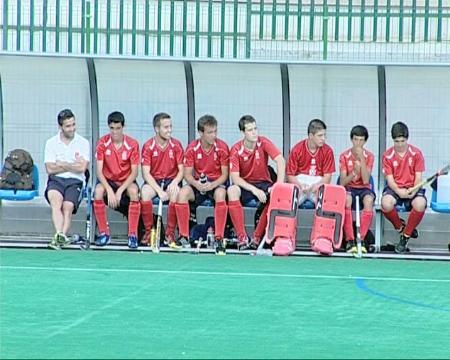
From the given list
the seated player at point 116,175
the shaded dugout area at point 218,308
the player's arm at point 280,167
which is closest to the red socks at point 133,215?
the seated player at point 116,175

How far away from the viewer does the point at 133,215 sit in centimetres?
1220

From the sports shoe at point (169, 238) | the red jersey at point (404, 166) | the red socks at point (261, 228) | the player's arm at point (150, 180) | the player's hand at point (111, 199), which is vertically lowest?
the sports shoe at point (169, 238)

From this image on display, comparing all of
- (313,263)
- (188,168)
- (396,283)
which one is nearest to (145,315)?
(396,283)

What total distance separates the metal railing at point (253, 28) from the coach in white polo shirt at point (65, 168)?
102 cm

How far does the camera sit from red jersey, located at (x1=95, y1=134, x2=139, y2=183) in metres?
12.5

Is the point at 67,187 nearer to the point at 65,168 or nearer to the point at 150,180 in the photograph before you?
the point at 65,168

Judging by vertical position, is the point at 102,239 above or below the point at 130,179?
below

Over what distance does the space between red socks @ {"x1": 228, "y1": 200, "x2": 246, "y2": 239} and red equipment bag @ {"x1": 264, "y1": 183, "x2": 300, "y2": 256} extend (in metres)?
0.34

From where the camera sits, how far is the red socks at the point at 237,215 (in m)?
12.1

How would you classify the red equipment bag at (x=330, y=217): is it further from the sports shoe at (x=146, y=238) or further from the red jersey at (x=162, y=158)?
the sports shoe at (x=146, y=238)

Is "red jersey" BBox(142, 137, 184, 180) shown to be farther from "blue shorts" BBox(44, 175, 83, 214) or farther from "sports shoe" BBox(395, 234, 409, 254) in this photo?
"sports shoe" BBox(395, 234, 409, 254)

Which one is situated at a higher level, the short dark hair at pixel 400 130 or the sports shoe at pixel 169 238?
the short dark hair at pixel 400 130

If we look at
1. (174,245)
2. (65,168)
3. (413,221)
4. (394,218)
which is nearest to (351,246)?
(394,218)

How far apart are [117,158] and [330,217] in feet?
8.77
